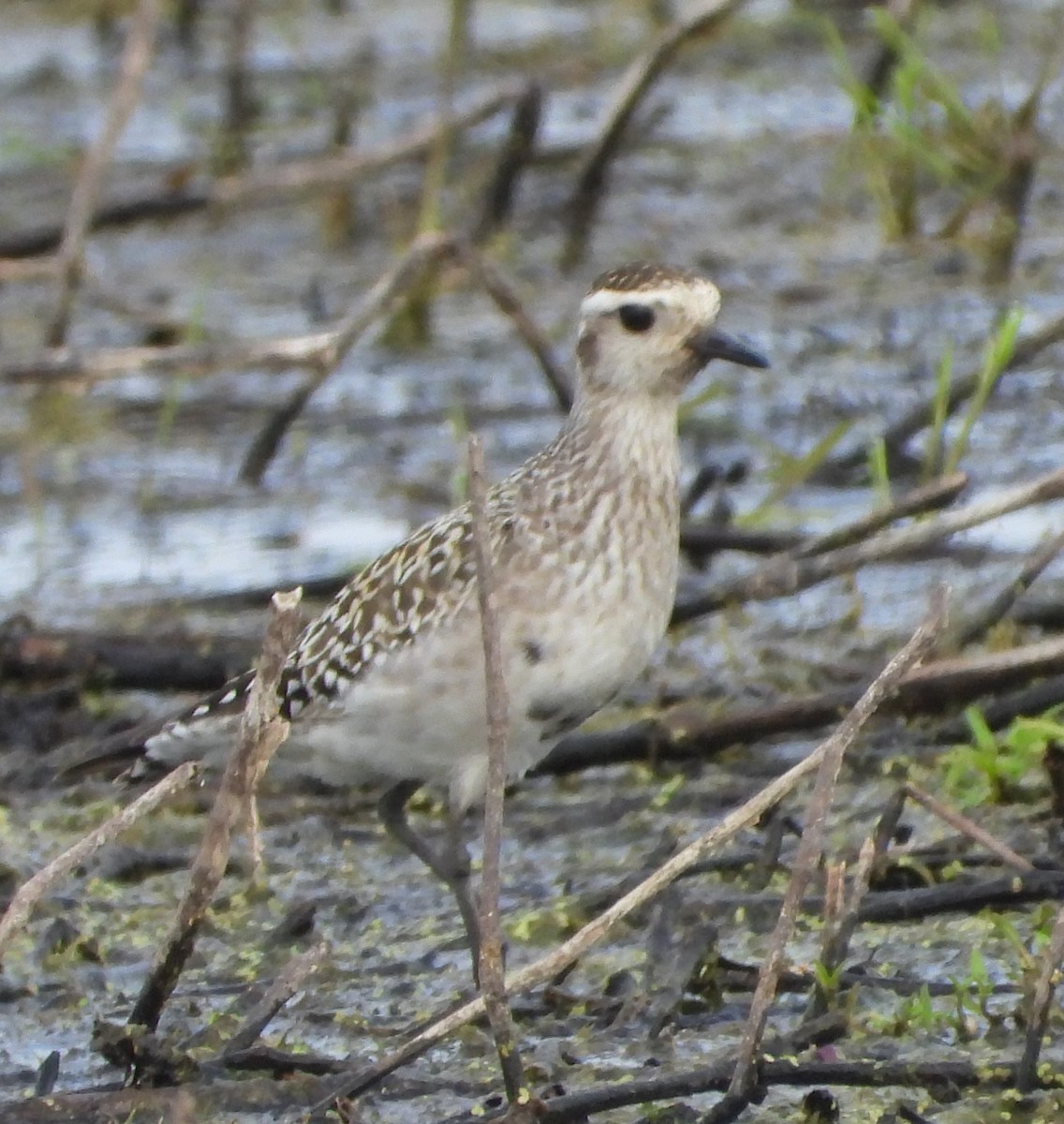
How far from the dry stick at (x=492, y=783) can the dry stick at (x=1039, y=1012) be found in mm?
743

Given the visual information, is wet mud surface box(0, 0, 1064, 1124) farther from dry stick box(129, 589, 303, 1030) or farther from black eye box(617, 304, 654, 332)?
black eye box(617, 304, 654, 332)

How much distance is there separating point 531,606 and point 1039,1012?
1.32 meters

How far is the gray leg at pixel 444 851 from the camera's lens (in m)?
5.26

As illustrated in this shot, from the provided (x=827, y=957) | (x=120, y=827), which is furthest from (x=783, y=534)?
(x=120, y=827)

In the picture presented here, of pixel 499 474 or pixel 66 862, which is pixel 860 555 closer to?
pixel 66 862

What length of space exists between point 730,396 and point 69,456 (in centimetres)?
208

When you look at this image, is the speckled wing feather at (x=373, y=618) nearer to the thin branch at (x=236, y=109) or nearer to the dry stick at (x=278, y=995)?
the dry stick at (x=278, y=995)

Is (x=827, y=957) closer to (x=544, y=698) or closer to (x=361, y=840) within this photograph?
(x=544, y=698)

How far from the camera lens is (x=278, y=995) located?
4.32 metres

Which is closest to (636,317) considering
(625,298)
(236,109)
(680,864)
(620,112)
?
(625,298)

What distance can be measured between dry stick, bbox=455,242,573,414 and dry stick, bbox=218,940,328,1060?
3.25 meters

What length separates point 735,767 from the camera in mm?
6168

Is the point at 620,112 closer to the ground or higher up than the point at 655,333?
higher up

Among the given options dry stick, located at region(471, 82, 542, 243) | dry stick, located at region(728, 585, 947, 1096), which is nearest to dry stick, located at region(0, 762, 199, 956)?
dry stick, located at region(728, 585, 947, 1096)
